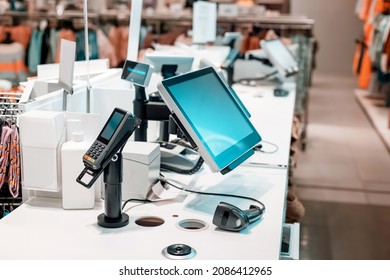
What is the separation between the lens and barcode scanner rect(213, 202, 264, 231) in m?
1.76

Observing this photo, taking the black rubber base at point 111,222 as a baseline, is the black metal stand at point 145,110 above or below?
above

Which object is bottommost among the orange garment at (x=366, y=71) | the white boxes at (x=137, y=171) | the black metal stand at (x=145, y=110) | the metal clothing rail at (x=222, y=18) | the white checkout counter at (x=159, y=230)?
the orange garment at (x=366, y=71)

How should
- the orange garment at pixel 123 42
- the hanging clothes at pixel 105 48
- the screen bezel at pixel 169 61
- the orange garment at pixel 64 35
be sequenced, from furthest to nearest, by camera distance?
the orange garment at pixel 123 42 < the hanging clothes at pixel 105 48 < the orange garment at pixel 64 35 < the screen bezel at pixel 169 61

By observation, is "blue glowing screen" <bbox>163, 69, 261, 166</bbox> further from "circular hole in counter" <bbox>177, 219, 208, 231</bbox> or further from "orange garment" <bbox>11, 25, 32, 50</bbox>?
"orange garment" <bbox>11, 25, 32, 50</bbox>

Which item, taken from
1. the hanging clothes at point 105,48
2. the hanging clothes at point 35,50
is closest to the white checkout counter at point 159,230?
the hanging clothes at point 35,50

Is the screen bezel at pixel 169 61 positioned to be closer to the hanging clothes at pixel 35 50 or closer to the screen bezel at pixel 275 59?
the screen bezel at pixel 275 59

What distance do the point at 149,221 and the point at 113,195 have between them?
18cm

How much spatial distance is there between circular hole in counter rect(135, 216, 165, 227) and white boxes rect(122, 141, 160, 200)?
0.15m

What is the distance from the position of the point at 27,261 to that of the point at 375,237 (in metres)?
2.99

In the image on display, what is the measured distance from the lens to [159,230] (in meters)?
1.78

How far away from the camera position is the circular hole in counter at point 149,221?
185 cm

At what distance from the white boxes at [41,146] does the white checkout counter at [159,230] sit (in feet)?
0.32

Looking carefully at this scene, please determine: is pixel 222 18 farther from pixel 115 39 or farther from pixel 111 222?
pixel 111 222

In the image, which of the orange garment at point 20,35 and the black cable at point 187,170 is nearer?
the black cable at point 187,170
